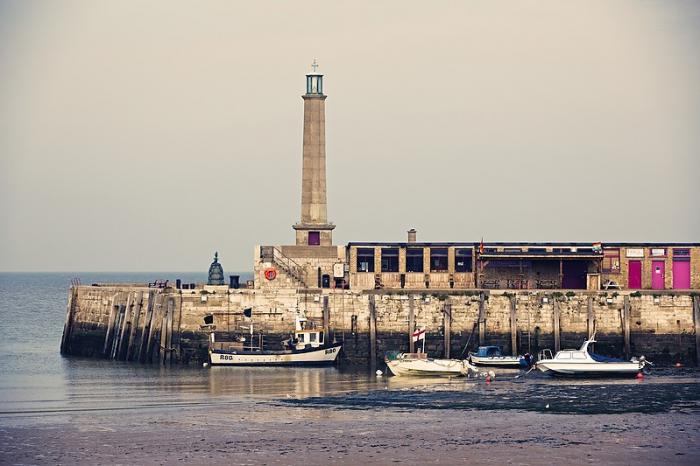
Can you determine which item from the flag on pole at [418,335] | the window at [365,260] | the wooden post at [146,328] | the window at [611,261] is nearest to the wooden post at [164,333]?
the wooden post at [146,328]

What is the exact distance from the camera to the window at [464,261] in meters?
86.9

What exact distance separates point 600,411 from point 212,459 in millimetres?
20144

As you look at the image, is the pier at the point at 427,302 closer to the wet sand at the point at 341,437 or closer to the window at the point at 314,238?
the window at the point at 314,238

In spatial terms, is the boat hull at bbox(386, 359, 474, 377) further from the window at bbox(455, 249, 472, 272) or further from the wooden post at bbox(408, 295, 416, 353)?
the window at bbox(455, 249, 472, 272)

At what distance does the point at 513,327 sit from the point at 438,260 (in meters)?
8.99

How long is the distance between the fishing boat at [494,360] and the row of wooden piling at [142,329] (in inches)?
720

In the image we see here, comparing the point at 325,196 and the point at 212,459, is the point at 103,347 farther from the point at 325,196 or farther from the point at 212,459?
the point at 212,459

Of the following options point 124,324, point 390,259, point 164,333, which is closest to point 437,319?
point 390,259

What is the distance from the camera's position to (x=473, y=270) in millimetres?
86750

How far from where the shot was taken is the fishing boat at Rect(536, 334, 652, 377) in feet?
245

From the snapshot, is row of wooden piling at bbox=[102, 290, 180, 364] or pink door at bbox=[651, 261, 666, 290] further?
pink door at bbox=[651, 261, 666, 290]

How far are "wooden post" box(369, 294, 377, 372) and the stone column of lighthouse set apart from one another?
13.9 m

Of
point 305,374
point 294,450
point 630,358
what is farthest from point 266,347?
point 294,450

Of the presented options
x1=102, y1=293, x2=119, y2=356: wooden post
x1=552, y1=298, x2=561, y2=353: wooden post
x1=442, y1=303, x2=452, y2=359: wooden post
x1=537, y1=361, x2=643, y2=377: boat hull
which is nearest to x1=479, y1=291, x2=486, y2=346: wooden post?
x1=442, y1=303, x2=452, y2=359: wooden post
